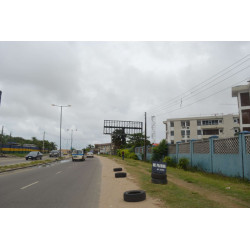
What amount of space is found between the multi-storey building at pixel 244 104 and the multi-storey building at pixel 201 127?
59.5 feet

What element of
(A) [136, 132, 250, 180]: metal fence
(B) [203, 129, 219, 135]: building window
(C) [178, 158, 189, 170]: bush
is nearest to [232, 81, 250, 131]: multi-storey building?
(B) [203, 129, 219, 135]: building window

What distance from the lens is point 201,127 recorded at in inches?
2266

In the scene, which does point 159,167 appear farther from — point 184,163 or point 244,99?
point 244,99

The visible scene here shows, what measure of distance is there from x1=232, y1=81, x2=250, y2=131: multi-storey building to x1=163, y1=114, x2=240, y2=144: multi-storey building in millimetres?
18146

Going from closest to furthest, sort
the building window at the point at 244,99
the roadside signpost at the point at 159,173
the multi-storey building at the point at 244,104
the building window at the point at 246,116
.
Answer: the roadside signpost at the point at 159,173
the multi-storey building at the point at 244,104
the building window at the point at 246,116
the building window at the point at 244,99

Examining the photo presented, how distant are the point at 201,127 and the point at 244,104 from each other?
822 inches

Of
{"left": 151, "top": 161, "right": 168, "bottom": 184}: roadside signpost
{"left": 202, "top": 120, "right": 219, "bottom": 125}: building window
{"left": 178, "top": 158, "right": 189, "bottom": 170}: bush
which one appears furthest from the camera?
{"left": 202, "top": 120, "right": 219, "bottom": 125}: building window

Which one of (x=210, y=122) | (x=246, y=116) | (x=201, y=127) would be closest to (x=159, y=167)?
(x=246, y=116)

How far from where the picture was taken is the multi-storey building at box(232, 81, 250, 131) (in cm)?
3592

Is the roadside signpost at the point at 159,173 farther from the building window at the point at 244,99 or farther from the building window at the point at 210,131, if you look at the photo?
the building window at the point at 210,131

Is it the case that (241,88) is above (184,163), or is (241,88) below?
above

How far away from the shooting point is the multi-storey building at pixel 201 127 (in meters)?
55.3

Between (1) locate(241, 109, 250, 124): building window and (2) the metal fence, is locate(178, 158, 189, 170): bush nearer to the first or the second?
(2) the metal fence

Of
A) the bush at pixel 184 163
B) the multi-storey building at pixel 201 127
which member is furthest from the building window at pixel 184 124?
the bush at pixel 184 163
